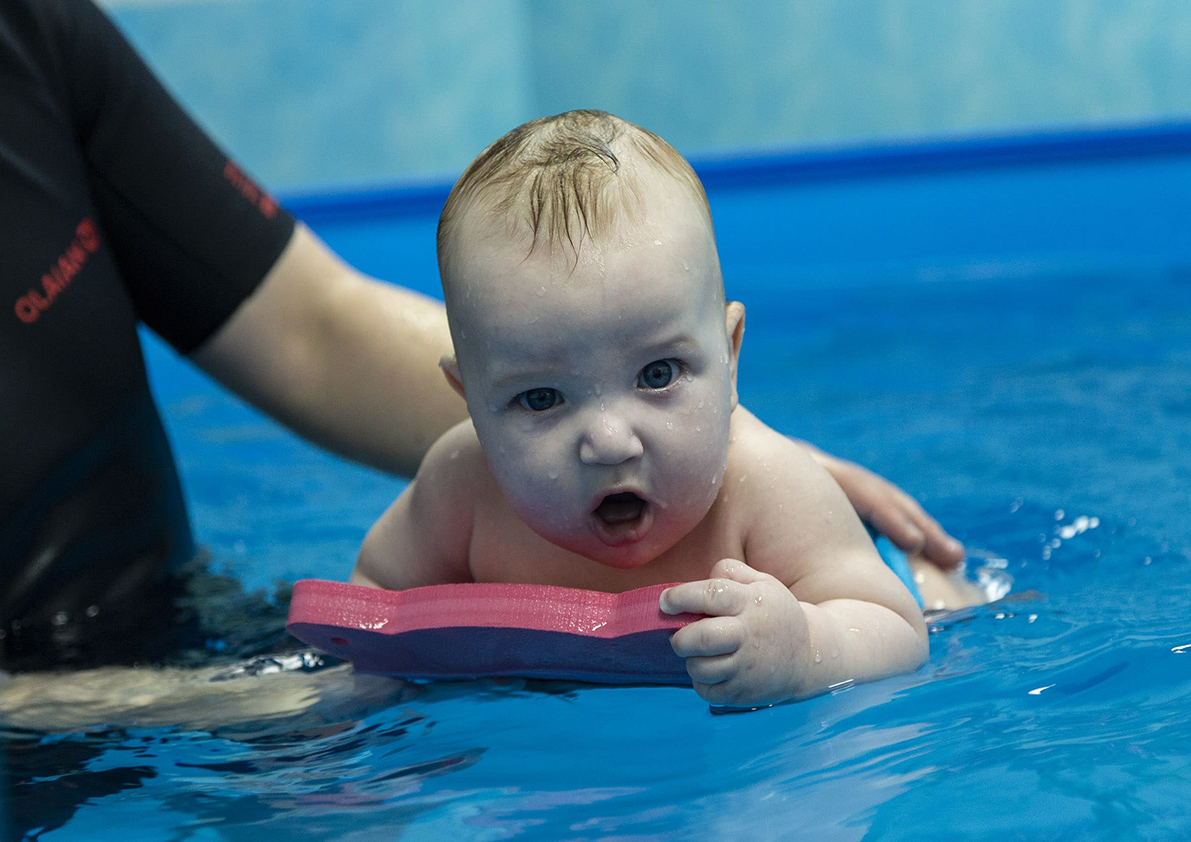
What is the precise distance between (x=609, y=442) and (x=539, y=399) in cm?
8

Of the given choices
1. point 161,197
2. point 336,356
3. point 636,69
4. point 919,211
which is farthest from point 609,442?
point 636,69

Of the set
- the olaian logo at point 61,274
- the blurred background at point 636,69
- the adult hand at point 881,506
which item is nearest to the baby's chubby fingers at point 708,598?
the adult hand at point 881,506

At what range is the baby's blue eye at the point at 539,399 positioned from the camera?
0.96 m

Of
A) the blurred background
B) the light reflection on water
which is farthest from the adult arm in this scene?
the blurred background

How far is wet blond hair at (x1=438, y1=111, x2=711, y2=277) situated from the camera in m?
0.93

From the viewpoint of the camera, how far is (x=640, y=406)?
0.94 meters

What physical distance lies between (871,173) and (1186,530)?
251cm

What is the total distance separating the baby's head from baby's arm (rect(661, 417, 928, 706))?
0.09 metres

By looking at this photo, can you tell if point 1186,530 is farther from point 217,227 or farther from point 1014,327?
point 1014,327

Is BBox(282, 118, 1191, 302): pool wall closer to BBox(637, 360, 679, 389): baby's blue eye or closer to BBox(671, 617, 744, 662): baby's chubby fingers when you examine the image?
BBox(637, 360, 679, 389): baby's blue eye

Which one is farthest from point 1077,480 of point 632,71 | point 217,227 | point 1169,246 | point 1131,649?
point 632,71

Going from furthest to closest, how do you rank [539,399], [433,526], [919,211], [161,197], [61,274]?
[919,211] → [161,197] → [61,274] → [433,526] → [539,399]

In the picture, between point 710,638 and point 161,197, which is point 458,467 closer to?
point 710,638

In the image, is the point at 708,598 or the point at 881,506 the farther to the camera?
the point at 881,506
